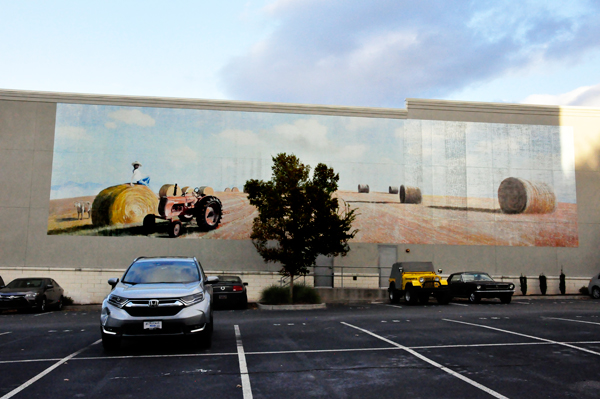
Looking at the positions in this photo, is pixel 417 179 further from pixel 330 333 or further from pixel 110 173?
pixel 330 333

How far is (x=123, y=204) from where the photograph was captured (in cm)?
2862

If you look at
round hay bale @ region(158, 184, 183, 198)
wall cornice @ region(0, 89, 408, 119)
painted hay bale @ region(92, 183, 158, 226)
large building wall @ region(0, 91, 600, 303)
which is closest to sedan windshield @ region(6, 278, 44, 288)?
large building wall @ region(0, 91, 600, 303)

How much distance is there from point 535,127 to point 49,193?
28.4 metres

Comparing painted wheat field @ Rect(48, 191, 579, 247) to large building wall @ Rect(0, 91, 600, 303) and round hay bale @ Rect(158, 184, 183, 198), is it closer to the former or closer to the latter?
large building wall @ Rect(0, 91, 600, 303)

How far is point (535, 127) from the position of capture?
1281 inches

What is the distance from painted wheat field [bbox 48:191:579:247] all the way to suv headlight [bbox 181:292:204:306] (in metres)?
19.0

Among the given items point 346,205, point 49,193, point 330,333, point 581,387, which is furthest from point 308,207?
point 581,387

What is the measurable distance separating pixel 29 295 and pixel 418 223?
2003 centimetres

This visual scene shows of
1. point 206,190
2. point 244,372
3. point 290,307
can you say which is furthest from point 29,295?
point 244,372

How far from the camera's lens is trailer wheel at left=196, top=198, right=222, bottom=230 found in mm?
28922

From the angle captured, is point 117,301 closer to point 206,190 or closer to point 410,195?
point 206,190

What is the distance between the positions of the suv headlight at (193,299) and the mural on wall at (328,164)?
19.1m

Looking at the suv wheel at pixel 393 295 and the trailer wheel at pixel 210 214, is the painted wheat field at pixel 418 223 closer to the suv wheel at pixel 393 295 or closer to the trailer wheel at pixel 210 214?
the trailer wheel at pixel 210 214

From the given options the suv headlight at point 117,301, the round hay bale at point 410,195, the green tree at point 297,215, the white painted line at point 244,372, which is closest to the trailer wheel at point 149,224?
the green tree at point 297,215
